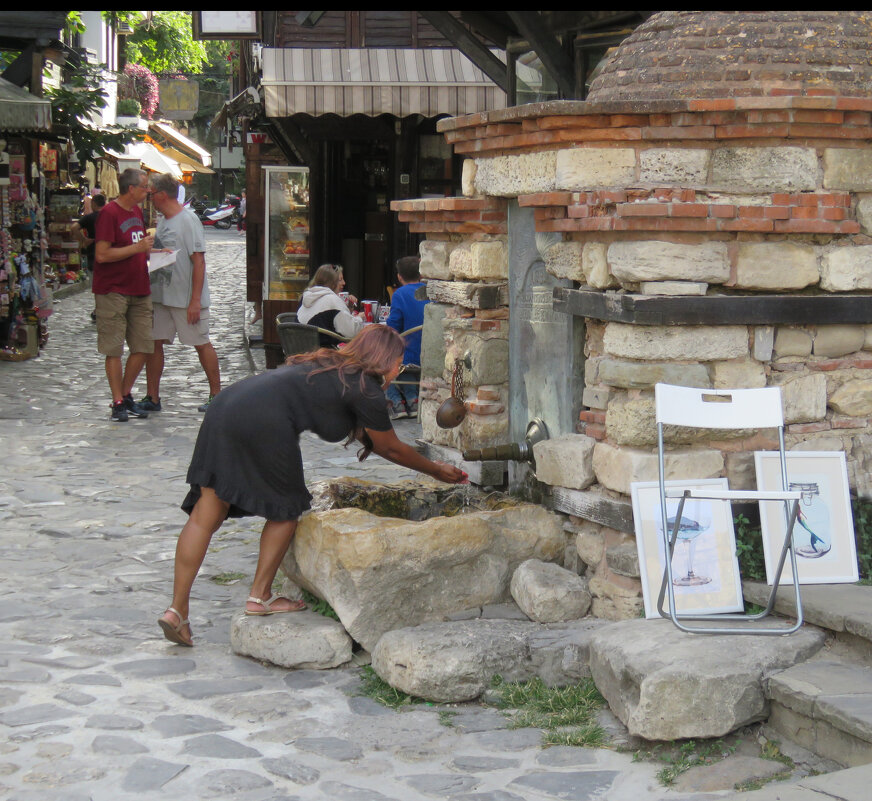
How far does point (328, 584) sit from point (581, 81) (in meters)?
6.07

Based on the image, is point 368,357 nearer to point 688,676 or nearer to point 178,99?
point 688,676

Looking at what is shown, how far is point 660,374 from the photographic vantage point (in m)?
4.75

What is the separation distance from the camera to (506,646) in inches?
174

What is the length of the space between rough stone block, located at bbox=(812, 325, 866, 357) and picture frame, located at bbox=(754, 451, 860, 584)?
42 centimetres

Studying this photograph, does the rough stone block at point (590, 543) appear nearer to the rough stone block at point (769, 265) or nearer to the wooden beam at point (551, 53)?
the rough stone block at point (769, 265)

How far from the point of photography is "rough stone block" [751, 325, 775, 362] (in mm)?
4809

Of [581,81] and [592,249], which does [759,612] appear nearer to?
[592,249]

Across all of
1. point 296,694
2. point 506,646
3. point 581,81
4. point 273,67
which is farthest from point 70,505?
point 273,67

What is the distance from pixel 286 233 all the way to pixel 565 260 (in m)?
7.84

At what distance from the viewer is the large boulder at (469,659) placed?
4293 millimetres

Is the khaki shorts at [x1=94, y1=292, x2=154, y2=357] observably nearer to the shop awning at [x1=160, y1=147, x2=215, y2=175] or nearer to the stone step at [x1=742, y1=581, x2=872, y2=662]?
the stone step at [x1=742, y1=581, x2=872, y2=662]

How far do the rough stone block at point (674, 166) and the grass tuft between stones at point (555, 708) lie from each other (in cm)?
202

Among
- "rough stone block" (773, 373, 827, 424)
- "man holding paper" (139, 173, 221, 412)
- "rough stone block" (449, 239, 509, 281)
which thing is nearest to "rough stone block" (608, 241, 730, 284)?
"rough stone block" (773, 373, 827, 424)

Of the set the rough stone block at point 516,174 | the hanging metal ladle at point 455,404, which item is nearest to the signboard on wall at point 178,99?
the hanging metal ladle at point 455,404
